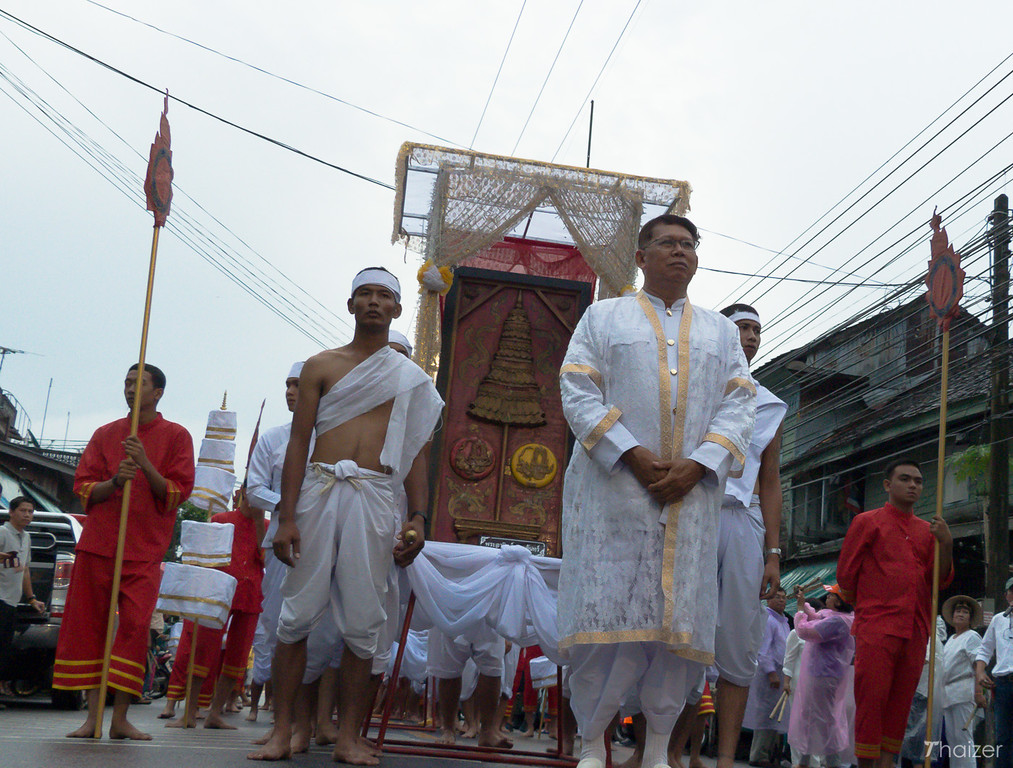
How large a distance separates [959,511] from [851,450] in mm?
4260

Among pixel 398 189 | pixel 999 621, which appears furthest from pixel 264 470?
pixel 398 189

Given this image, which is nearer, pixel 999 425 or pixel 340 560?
pixel 340 560

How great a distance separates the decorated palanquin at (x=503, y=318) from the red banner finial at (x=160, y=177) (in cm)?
597

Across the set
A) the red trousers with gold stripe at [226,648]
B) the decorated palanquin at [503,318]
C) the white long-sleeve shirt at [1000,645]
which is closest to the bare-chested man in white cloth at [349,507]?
the red trousers with gold stripe at [226,648]

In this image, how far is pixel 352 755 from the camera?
4.38m

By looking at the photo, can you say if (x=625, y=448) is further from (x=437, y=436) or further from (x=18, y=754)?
(x=437, y=436)

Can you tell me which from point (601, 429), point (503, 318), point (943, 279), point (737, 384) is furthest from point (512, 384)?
point (601, 429)

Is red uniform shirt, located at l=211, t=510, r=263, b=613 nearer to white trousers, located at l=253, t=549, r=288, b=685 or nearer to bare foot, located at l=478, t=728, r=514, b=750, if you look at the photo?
white trousers, located at l=253, t=549, r=288, b=685

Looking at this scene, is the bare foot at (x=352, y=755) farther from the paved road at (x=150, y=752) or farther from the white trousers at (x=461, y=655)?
the white trousers at (x=461, y=655)

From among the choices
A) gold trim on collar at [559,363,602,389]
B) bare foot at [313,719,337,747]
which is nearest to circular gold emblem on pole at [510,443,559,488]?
bare foot at [313,719,337,747]

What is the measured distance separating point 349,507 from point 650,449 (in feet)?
4.41

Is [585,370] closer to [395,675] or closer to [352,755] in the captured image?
[352,755]

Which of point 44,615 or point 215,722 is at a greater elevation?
point 44,615

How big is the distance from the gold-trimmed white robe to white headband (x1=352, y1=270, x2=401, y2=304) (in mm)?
1116
